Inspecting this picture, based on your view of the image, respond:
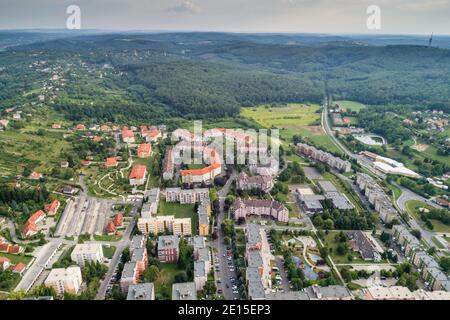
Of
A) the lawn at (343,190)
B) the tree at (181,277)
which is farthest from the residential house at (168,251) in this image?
the lawn at (343,190)

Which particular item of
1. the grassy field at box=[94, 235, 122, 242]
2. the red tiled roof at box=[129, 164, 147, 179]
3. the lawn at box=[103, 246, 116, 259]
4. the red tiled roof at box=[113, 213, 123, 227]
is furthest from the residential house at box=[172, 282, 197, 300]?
the red tiled roof at box=[129, 164, 147, 179]

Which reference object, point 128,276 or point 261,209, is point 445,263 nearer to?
point 261,209

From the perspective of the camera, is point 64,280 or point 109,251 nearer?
point 64,280

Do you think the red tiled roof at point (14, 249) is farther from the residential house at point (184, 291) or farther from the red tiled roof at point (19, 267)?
the residential house at point (184, 291)

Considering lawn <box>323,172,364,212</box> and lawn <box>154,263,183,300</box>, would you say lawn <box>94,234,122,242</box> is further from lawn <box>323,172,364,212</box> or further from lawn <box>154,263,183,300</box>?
lawn <box>323,172,364,212</box>

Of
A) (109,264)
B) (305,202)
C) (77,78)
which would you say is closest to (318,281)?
(305,202)

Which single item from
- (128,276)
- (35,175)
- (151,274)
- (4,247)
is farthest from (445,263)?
(35,175)
